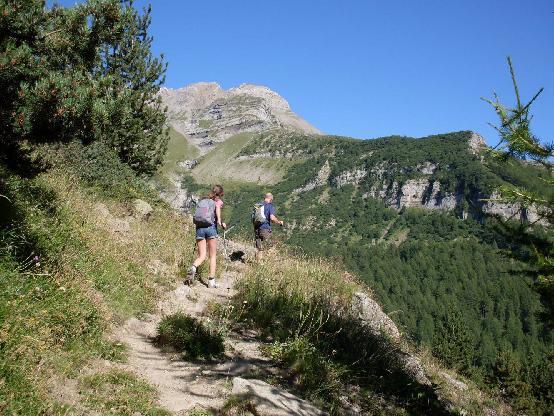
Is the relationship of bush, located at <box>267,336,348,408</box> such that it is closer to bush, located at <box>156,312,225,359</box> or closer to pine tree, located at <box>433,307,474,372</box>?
bush, located at <box>156,312,225,359</box>

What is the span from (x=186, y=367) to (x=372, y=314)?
6.64m

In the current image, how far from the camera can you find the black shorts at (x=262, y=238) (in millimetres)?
12148

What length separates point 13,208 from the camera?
19.2 ft

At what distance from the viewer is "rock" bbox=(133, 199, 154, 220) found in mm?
13162

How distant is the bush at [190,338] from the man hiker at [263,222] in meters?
5.95

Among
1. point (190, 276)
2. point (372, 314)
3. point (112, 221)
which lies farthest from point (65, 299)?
point (372, 314)

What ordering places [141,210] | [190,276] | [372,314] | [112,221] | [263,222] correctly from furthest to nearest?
[141,210] → [263,222] → [372,314] → [112,221] → [190,276]

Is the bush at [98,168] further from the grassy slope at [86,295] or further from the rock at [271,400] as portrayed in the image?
the rock at [271,400]

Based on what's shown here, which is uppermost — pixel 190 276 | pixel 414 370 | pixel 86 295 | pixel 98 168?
pixel 98 168

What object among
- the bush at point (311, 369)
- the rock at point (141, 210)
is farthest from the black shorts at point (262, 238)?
the bush at point (311, 369)

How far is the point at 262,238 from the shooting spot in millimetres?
12266

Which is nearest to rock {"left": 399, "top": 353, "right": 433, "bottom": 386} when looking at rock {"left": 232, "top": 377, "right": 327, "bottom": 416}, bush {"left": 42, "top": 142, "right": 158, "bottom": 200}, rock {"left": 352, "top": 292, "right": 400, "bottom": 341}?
rock {"left": 352, "top": 292, "right": 400, "bottom": 341}

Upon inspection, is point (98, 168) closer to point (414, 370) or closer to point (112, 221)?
point (112, 221)

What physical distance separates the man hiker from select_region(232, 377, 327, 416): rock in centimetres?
722
